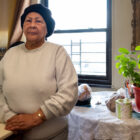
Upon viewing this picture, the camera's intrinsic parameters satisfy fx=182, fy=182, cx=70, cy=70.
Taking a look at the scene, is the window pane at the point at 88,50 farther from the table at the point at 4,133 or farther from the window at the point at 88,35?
the table at the point at 4,133

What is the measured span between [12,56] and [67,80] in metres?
0.38

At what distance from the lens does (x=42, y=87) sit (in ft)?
3.07

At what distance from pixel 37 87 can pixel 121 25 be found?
143 cm

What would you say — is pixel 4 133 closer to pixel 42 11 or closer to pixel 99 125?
pixel 99 125

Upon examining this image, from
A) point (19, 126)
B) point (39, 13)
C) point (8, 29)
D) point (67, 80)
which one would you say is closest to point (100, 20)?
point (8, 29)

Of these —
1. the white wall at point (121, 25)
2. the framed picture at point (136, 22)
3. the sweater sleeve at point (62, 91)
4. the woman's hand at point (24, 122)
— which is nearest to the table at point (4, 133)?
the woman's hand at point (24, 122)

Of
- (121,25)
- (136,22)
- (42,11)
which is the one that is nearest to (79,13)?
(121,25)

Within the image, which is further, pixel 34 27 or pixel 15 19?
pixel 15 19

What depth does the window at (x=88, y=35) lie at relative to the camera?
2238mm

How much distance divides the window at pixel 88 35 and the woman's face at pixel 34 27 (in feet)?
4.31

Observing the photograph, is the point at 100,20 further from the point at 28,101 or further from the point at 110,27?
the point at 28,101

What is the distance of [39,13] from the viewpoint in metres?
1.06

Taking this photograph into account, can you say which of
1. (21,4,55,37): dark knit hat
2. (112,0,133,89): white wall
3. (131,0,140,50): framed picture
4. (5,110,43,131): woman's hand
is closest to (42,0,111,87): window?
(112,0,133,89): white wall

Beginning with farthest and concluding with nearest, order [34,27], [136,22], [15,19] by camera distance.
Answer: [15,19] → [136,22] → [34,27]
